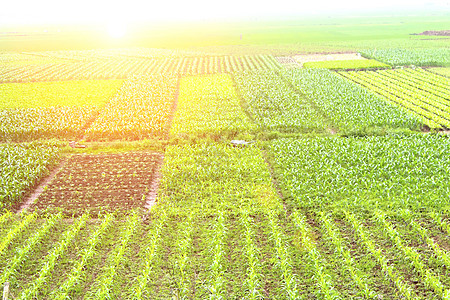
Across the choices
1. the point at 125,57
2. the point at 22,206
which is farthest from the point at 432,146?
the point at 125,57

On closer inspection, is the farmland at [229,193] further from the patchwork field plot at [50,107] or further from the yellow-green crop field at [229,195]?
the patchwork field plot at [50,107]

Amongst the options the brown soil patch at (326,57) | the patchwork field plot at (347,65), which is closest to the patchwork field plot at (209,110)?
the patchwork field plot at (347,65)

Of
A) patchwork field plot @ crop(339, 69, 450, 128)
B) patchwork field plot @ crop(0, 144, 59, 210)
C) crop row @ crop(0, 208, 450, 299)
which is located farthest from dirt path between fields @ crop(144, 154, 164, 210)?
patchwork field plot @ crop(339, 69, 450, 128)

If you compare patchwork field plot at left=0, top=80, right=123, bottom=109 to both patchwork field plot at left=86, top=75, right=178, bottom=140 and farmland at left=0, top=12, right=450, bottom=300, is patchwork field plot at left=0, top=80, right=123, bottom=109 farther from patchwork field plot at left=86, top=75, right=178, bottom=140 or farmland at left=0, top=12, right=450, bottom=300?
patchwork field plot at left=86, top=75, right=178, bottom=140

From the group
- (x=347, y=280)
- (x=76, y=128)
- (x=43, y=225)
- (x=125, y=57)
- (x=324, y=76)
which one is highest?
(x=125, y=57)

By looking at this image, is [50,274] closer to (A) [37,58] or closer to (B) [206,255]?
(B) [206,255]
